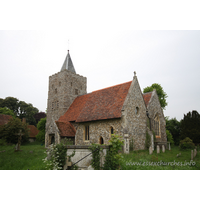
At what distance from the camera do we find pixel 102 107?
60.4ft

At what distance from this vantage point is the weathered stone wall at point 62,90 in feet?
90.2

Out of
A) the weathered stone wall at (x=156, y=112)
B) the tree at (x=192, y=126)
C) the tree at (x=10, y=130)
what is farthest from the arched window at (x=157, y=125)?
the tree at (x=10, y=130)

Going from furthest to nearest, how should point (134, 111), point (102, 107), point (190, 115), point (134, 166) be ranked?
point (190, 115) < point (102, 107) < point (134, 111) < point (134, 166)

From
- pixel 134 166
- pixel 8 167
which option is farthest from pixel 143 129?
pixel 8 167

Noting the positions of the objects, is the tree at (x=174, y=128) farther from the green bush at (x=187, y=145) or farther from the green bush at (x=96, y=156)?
the green bush at (x=96, y=156)

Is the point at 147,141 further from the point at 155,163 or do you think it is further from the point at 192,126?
the point at 192,126

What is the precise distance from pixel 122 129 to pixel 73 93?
1534 centimetres

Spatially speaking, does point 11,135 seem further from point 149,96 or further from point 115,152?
point 115,152

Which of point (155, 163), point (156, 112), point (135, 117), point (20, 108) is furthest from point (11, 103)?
point (155, 163)

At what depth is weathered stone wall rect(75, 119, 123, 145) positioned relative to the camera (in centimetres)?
1619

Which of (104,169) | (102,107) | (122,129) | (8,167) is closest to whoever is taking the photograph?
(104,169)

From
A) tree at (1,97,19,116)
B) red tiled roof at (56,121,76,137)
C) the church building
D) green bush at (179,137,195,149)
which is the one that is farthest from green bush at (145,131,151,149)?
tree at (1,97,19,116)

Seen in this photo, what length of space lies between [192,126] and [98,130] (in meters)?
16.7

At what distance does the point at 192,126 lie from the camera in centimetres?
2512
